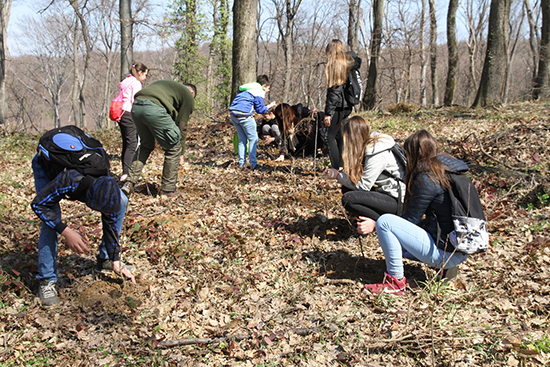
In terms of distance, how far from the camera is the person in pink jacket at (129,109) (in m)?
6.15

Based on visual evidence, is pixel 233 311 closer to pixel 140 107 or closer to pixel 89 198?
pixel 89 198

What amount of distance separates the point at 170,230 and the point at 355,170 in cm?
241

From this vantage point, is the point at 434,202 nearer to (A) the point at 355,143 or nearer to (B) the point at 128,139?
(A) the point at 355,143

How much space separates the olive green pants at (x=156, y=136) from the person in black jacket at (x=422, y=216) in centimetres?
336

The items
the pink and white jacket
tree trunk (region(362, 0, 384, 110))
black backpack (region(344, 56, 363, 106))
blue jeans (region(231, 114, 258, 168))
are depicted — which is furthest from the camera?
tree trunk (region(362, 0, 384, 110))

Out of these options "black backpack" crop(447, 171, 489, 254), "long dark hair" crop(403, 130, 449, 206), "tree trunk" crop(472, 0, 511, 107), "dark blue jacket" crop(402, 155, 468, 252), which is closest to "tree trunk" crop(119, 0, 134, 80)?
"tree trunk" crop(472, 0, 511, 107)

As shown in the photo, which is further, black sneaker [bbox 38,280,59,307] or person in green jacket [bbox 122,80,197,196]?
person in green jacket [bbox 122,80,197,196]

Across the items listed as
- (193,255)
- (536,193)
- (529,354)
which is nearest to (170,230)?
(193,255)

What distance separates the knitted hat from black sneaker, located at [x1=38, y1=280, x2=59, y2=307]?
924 millimetres

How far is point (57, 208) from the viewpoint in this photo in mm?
3127

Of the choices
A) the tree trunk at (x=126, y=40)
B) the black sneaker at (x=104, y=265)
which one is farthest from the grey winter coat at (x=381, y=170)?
the tree trunk at (x=126, y=40)

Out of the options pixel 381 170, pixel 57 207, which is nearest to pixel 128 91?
pixel 57 207

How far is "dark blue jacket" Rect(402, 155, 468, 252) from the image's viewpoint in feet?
10.3

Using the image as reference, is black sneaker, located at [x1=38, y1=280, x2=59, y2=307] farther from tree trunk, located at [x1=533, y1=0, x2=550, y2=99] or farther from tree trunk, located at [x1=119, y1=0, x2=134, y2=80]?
tree trunk, located at [x1=533, y1=0, x2=550, y2=99]
